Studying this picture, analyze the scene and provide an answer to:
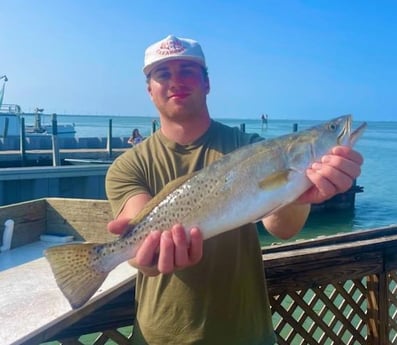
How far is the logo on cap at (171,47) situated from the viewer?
258 centimetres

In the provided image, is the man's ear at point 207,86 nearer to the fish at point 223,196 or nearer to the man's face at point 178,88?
the man's face at point 178,88

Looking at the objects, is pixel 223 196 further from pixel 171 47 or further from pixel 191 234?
pixel 171 47

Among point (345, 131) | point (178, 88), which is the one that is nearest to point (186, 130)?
point (178, 88)

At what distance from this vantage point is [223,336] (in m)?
2.44

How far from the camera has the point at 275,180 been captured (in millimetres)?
2352

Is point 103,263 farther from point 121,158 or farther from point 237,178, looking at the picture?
point 237,178

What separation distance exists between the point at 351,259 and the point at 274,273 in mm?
636

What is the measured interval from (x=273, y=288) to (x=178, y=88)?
1.66m

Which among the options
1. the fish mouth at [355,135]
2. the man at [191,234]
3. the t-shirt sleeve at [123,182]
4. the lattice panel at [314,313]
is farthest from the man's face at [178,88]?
the lattice panel at [314,313]

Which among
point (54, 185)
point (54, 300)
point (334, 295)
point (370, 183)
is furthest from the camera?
point (370, 183)

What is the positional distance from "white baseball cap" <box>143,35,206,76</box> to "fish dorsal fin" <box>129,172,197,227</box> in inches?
24.3

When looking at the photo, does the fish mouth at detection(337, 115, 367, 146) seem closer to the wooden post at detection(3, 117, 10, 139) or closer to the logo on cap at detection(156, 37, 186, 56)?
the logo on cap at detection(156, 37, 186, 56)

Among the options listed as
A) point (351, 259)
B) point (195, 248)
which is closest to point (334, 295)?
point (351, 259)

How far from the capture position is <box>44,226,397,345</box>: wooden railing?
3.13 metres
